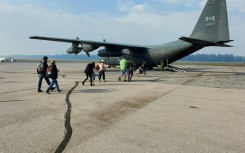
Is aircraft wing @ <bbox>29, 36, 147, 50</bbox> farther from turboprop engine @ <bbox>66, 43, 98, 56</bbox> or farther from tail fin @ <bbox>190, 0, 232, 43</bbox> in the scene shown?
tail fin @ <bbox>190, 0, 232, 43</bbox>

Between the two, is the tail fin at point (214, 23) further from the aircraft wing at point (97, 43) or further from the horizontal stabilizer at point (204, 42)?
the aircraft wing at point (97, 43)

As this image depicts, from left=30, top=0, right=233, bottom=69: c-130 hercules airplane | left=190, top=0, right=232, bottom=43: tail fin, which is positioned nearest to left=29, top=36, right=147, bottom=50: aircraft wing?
left=30, top=0, right=233, bottom=69: c-130 hercules airplane

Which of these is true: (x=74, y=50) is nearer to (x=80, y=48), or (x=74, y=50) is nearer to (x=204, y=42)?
(x=80, y=48)

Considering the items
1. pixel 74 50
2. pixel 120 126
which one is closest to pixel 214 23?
pixel 74 50

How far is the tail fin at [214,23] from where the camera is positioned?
2417 cm

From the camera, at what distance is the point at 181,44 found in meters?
28.5

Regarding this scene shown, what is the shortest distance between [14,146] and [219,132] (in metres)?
5.28

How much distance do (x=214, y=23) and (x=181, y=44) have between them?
15.6 ft

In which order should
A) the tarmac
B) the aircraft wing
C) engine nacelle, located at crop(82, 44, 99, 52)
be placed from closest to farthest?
the tarmac, the aircraft wing, engine nacelle, located at crop(82, 44, 99, 52)

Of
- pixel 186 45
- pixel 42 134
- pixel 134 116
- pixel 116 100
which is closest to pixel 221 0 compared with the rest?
pixel 186 45

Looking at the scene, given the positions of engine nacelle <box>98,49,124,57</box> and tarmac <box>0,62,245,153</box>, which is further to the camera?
engine nacelle <box>98,49,124,57</box>

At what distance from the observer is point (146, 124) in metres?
7.21

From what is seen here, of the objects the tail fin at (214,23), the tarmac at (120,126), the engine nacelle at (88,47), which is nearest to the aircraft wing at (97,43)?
the engine nacelle at (88,47)

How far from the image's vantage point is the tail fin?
79.3 ft
